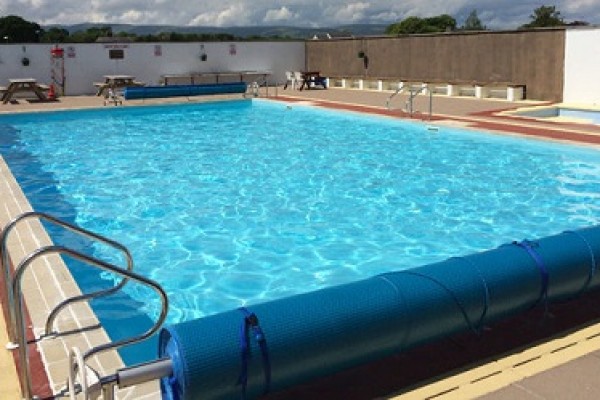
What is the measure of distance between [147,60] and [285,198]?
17994 millimetres

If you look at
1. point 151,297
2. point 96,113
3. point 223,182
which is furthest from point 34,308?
point 96,113

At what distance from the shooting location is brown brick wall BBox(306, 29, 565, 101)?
17.9 meters

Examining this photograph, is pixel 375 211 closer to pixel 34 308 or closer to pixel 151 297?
pixel 151 297

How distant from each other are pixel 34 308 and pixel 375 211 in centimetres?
500

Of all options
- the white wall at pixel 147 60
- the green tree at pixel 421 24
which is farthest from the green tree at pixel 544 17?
the white wall at pixel 147 60

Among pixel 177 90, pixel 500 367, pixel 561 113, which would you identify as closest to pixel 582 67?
pixel 561 113

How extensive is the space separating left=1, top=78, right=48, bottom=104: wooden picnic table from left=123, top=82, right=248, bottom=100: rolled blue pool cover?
2.69m

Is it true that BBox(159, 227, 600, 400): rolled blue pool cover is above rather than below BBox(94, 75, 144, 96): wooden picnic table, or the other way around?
below

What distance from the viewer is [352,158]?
12.1 meters

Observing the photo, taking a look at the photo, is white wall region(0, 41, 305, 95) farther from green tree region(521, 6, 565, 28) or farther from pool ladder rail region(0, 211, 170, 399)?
green tree region(521, 6, 565, 28)

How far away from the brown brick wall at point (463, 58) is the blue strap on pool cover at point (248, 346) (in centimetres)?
1642

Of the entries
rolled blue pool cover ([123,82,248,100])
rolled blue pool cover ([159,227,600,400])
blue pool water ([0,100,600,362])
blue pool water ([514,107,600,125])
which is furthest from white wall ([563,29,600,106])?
rolled blue pool cover ([159,227,600,400])

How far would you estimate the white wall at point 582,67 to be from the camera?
54.5 feet

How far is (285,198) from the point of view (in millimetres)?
9523
